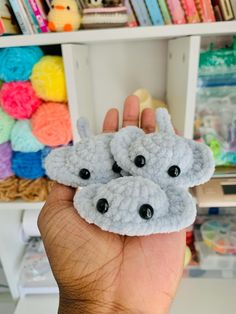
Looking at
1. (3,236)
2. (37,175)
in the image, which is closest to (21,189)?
(37,175)

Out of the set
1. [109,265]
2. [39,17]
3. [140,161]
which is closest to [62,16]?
→ [39,17]

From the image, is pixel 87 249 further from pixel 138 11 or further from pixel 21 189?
pixel 138 11

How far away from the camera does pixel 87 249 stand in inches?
17.5

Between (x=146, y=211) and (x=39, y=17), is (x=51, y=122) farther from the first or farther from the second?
(x=146, y=211)

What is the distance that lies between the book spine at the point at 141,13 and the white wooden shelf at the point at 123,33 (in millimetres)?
93

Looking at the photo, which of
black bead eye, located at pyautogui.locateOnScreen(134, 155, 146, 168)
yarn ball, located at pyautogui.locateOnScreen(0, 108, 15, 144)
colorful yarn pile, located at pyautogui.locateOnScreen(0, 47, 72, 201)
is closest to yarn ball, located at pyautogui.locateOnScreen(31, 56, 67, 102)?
A: colorful yarn pile, located at pyautogui.locateOnScreen(0, 47, 72, 201)

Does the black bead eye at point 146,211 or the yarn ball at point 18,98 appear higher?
the yarn ball at point 18,98

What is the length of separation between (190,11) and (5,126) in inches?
19.3

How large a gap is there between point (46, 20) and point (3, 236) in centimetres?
64

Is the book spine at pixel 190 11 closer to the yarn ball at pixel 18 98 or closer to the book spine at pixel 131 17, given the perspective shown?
the book spine at pixel 131 17

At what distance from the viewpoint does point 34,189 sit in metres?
0.76

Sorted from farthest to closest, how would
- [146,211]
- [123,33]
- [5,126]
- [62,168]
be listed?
[5,126], [123,33], [62,168], [146,211]

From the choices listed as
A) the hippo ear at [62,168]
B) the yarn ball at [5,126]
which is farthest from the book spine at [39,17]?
the hippo ear at [62,168]

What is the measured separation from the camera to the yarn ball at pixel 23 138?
69 cm
